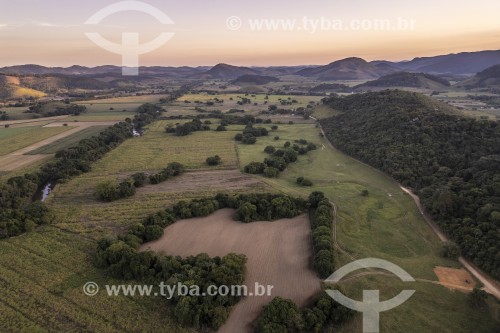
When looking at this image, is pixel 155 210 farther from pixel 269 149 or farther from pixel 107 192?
pixel 269 149

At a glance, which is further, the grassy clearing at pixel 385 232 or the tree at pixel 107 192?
the tree at pixel 107 192

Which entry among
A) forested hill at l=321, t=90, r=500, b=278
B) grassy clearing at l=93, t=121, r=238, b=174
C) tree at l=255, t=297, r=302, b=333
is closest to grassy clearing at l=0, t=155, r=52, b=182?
grassy clearing at l=93, t=121, r=238, b=174

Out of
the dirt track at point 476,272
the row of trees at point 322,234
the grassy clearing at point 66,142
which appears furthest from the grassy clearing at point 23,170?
the dirt track at point 476,272

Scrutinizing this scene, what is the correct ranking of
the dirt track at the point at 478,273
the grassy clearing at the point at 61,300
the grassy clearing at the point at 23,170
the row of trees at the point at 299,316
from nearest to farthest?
the row of trees at the point at 299,316 → the grassy clearing at the point at 61,300 → the dirt track at the point at 478,273 → the grassy clearing at the point at 23,170

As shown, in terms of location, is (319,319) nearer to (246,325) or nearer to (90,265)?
(246,325)

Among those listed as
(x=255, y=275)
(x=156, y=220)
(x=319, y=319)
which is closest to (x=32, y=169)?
(x=156, y=220)
